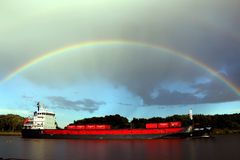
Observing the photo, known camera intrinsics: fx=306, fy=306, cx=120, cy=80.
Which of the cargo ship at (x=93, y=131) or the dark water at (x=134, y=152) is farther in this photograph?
the cargo ship at (x=93, y=131)

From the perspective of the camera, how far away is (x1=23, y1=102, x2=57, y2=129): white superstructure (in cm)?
14000

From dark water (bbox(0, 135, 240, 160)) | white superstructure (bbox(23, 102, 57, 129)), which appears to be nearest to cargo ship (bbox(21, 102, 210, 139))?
white superstructure (bbox(23, 102, 57, 129))

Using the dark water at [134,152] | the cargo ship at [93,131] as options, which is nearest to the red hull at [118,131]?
the cargo ship at [93,131]

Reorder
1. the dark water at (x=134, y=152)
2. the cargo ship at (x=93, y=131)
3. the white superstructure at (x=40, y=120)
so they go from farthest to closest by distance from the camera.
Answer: the white superstructure at (x=40, y=120) → the cargo ship at (x=93, y=131) → the dark water at (x=134, y=152)

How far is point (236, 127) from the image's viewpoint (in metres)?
188

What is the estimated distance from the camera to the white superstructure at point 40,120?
140 m

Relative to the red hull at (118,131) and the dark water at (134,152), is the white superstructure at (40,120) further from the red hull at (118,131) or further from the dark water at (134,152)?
the dark water at (134,152)

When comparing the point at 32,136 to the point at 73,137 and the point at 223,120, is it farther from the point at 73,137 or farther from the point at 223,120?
the point at 223,120

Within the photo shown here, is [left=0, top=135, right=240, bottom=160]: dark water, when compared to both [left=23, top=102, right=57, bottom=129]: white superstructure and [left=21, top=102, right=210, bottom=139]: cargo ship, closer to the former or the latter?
[left=21, top=102, right=210, bottom=139]: cargo ship

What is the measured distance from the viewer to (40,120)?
462ft

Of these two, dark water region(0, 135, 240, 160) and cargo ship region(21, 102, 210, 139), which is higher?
cargo ship region(21, 102, 210, 139)

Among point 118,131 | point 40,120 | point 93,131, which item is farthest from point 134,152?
point 40,120

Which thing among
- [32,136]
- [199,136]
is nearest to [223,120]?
[199,136]

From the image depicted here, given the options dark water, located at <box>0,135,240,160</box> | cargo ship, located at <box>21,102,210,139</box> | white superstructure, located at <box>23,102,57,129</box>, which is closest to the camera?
dark water, located at <box>0,135,240,160</box>
